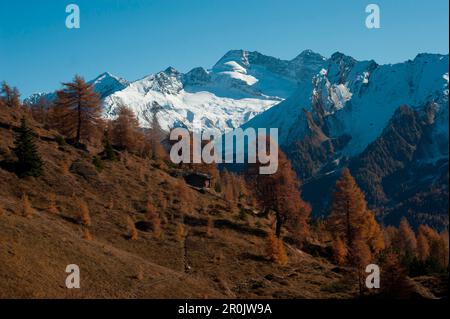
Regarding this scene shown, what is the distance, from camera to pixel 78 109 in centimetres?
6575

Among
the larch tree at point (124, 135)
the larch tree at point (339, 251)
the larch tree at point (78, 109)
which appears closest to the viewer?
the larch tree at point (339, 251)

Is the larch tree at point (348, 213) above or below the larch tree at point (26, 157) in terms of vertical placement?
below

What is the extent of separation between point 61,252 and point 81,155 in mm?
27787

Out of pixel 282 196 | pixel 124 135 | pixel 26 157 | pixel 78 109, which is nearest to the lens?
pixel 26 157

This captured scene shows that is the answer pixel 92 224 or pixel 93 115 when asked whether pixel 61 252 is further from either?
pixel 93 115

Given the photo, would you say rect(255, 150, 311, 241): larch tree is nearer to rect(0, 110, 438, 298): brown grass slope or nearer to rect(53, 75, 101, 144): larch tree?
rect(0, 110, 438, 298): brown grass slope

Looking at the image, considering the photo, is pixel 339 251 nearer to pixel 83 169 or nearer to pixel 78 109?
pixel 83 169

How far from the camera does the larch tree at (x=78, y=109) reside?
64500 millimetres

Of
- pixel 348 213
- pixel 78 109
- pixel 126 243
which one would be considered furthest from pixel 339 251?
pixel 78 109

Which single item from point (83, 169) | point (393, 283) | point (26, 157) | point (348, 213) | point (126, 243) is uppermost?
point (26, 157)

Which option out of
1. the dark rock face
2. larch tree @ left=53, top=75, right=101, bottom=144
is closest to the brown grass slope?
the dark rock face

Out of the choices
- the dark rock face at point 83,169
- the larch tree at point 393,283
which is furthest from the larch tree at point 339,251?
the dark rock face at point 83,169

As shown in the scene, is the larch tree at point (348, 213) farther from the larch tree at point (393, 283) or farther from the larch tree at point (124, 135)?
the larch tree at point (124, 135)

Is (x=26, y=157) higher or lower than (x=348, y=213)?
higher
